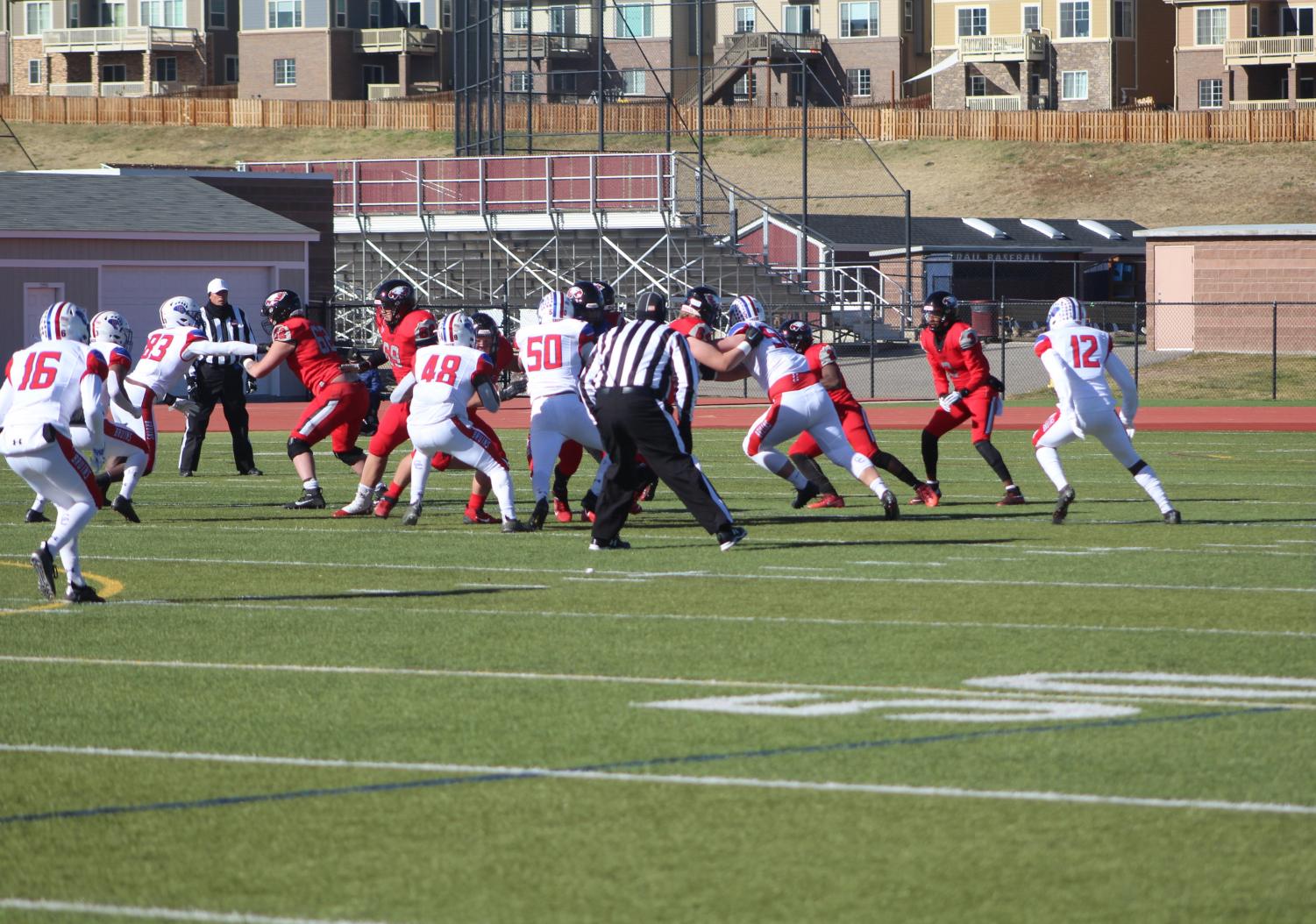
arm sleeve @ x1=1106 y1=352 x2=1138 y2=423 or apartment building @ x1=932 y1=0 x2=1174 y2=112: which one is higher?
apartment building @ x1=932 y1=0 x2=1174 y2=112

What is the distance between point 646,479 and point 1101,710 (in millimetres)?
6522

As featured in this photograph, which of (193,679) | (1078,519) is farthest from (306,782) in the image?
(1078,519)

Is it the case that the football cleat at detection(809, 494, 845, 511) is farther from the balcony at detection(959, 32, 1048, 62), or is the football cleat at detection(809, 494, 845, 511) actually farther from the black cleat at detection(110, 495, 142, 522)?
the balcony at detection(959, 32, 1048, 62)

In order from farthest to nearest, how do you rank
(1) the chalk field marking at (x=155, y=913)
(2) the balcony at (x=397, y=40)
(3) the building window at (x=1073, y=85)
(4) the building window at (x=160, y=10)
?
(4) the building window at (x=160, y=10), (2) the balcony at (x=397, y=40), (3) the building window at (x=1073, y=85), (1) the chalk field marking at (x=155, y=913)

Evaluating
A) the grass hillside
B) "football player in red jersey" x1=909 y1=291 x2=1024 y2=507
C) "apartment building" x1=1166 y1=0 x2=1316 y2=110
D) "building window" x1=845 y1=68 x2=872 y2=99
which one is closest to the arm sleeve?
"football player in red jersey" x1=909 y1=291 x2=1024 y2=507

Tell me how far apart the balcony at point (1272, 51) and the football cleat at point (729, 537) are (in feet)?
248

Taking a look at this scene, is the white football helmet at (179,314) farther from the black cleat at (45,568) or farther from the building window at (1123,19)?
the building window at (1123,19)

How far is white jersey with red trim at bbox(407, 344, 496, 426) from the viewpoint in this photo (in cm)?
1505

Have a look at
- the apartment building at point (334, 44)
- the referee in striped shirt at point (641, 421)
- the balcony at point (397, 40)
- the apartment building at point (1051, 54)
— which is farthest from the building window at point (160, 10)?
the referee in striped shirt at point (641, 421)

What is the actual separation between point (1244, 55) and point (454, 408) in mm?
75893

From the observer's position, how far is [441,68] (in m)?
97.0

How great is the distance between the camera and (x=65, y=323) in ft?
38.4

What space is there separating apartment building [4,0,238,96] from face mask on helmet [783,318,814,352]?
83.4m

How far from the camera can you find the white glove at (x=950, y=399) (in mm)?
17641
